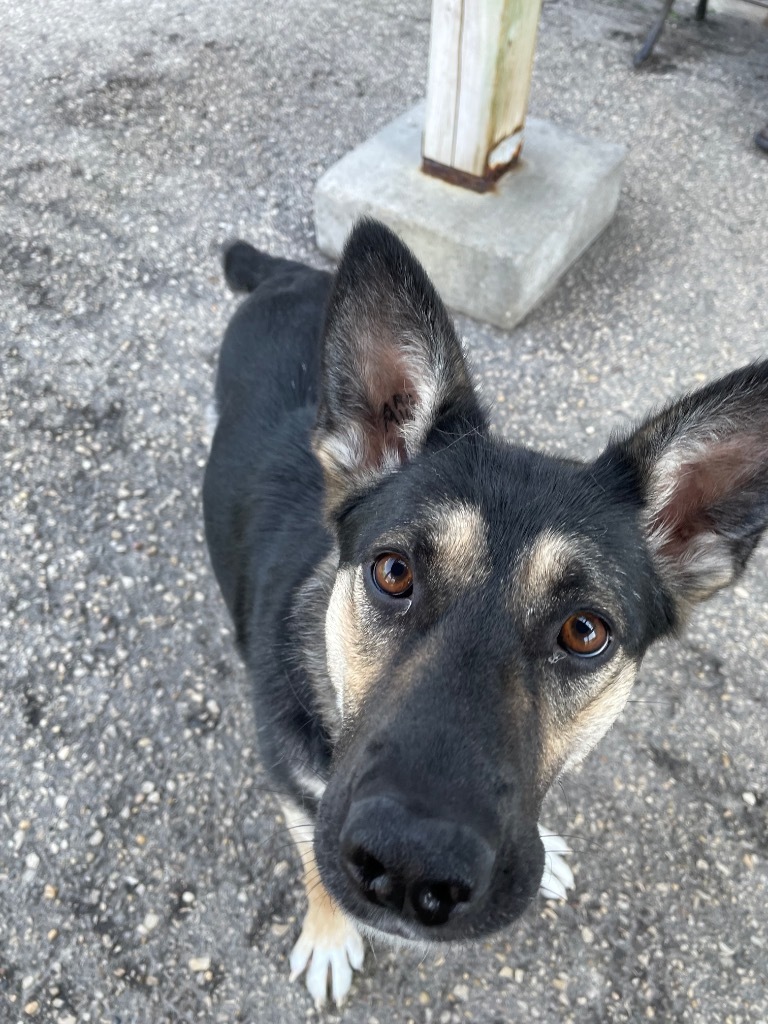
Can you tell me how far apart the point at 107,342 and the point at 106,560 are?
1.64 metres

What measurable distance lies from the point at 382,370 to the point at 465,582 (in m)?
0.77

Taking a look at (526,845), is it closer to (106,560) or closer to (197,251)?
(106,560)

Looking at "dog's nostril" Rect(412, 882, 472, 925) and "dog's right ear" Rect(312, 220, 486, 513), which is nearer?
"dog's nostril" Rect(412, 882, 472, 925)

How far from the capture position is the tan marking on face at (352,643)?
6.45 feet

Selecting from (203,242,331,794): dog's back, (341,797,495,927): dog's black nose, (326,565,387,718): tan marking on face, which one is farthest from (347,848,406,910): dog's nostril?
(203,242,331,794): dog's back

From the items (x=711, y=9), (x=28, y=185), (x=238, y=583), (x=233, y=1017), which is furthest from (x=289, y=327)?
(x=711, y=9)

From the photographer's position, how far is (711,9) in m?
8.24

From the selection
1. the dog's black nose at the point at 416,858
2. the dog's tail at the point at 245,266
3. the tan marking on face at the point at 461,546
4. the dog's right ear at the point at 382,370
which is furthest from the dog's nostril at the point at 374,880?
Result: the dog's tail at the point at 245,266

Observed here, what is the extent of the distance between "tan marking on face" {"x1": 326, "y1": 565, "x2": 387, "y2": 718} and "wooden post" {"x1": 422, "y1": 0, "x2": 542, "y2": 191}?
3492mm

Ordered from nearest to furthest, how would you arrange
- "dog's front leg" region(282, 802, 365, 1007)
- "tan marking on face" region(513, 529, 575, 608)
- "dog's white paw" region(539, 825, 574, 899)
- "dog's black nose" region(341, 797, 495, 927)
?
"dog's black nose" region(341, 797, 495, 927) → "tan marking on face" region(513, 529, 575, 608) → "dog's front leg" region(282, 802, 365, 1007) → "dog's white paw" region(539, 825, 574, 899)

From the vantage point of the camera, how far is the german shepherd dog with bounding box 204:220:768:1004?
156 cm

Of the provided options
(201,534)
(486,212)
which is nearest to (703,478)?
(201,534)

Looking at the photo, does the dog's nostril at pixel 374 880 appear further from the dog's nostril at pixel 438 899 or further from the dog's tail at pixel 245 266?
the dog's tail at pixel 245 266

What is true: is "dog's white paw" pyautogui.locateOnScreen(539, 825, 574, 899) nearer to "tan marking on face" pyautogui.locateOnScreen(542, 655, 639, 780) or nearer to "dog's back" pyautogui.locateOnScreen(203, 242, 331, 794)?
"tan marking on face" pyautogui.locateOnScreen(542, 655, 639, 780)
